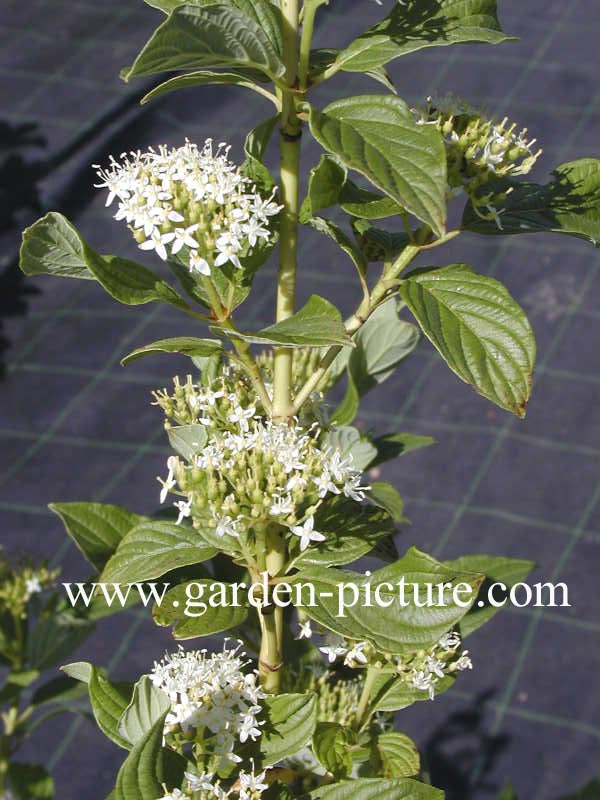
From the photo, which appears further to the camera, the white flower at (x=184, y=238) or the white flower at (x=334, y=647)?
the white flower at (x=334, y=647)

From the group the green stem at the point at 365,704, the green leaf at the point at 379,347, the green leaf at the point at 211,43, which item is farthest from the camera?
the green leaf at the point at 379,347

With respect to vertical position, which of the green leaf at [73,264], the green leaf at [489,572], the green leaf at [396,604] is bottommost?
the green leaf at [489,572]

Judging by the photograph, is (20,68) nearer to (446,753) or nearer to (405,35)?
(446,753)

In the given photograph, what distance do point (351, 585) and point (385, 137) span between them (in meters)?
0.41

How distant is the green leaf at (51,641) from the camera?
1.67 m

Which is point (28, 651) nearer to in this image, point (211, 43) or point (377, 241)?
point (377, 241)

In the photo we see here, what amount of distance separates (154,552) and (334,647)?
0.24 m

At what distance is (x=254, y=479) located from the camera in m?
0.99

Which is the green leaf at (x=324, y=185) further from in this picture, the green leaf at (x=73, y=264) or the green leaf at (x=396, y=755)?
the green leaf at (x=396, y=755)

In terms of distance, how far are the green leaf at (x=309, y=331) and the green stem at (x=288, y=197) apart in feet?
0.18

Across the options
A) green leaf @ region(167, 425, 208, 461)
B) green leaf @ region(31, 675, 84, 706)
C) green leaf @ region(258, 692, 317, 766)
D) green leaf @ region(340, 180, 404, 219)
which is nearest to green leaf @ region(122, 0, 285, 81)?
green leaf @ region(340, 180, 404, 219)

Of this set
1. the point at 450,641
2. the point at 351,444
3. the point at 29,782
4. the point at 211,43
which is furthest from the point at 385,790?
the point at 29,782

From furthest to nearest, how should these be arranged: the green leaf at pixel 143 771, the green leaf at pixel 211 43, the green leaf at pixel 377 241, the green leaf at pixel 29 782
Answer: the green leaf at pixel 29 782 → the green leaf at pixel 377 241 → the green leaf at pixel 143 771 → the green leaf at pixel 211 43

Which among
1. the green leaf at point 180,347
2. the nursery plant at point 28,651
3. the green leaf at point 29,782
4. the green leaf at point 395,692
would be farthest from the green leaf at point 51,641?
the green leaf at point 180,347
